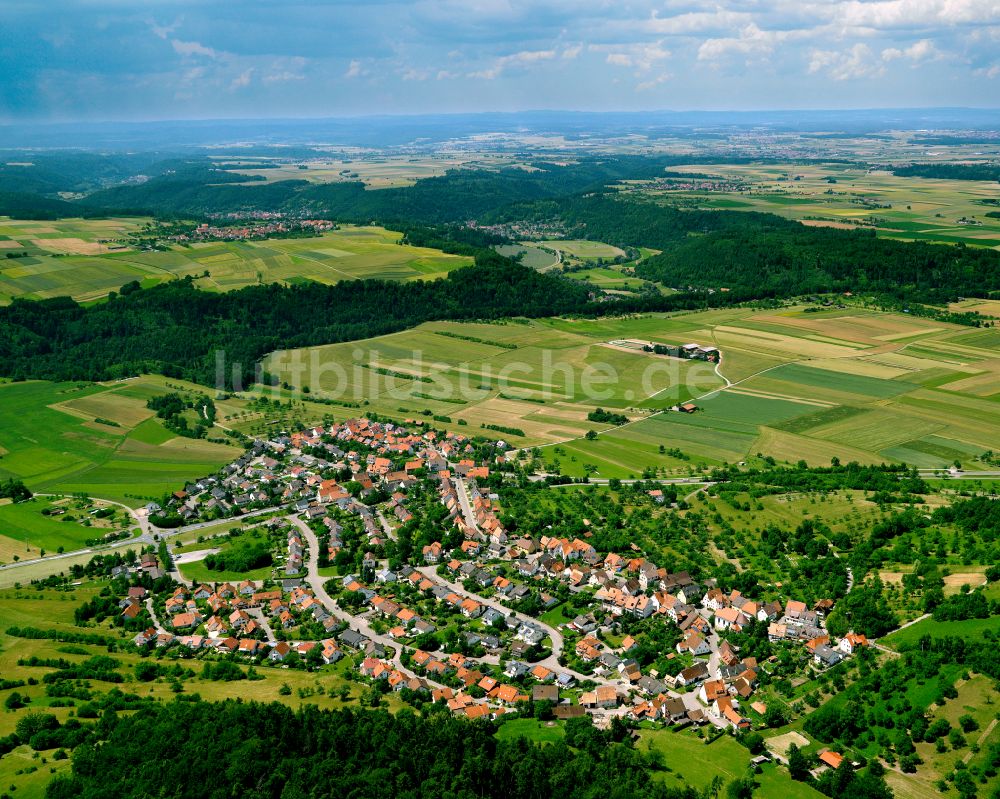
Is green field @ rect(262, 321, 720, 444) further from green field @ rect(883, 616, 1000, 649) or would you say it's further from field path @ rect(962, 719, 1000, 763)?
field path @ rect(962, 719, 1000, 763)

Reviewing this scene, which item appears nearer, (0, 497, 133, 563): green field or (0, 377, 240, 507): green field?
(0, 497, 133, 563): green field

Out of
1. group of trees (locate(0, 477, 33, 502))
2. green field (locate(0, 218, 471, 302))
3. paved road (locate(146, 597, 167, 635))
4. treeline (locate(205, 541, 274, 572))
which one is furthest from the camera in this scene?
green field (locate(0, 218, 471, 302))

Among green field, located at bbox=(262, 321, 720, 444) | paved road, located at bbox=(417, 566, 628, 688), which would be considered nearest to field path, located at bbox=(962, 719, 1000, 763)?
paved road, located at bbox=(417, 566, 628, 688)

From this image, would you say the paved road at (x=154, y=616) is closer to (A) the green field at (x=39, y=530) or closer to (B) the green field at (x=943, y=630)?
(A) the green field at (x=39, y=530)

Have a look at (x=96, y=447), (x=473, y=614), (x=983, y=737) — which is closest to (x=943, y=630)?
(x=983, y=737)

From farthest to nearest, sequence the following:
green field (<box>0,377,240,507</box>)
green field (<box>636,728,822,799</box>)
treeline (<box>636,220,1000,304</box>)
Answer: treeline (<box>636,220,1000,304</box>), green field (<box>0,377,240,507</box>), green field (<box>636,728,822,799</box>)

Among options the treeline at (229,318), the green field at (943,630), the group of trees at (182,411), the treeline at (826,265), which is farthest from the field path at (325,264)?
the green field at (943,630)

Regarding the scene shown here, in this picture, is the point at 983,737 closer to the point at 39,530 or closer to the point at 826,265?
the point at 39,530
